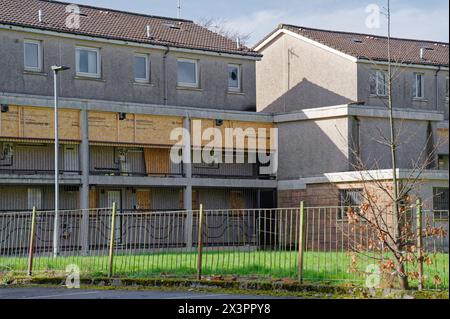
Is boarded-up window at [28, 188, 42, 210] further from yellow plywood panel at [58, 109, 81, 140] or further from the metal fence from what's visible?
the metal fence

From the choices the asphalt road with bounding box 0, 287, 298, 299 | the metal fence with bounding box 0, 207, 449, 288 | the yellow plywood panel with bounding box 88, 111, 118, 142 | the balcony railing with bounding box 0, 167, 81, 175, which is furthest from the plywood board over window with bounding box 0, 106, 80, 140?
the asphalt road with bounding box 0, 287, 298, 299

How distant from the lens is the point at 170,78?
148 feet

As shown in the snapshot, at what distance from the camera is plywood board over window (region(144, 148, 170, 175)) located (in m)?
43.5

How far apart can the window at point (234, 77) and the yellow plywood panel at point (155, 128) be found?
5.34m

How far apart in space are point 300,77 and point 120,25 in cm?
972

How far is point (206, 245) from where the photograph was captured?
23891 mm

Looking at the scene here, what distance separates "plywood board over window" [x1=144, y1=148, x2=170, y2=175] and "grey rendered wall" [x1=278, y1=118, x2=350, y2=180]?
216 inches

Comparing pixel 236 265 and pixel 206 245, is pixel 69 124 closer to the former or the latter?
pixel 206 245

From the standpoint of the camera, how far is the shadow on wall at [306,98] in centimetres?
4834

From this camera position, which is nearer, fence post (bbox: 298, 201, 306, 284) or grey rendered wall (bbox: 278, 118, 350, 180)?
fence post (bbox: 298, 201, 306, 284)

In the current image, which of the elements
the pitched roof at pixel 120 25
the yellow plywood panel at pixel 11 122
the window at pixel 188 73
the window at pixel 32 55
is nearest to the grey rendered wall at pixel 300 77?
the pitched roof at pixel 120 25

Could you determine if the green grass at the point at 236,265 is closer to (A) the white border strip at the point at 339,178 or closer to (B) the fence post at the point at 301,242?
(B) the fence post at the point at 301,242
